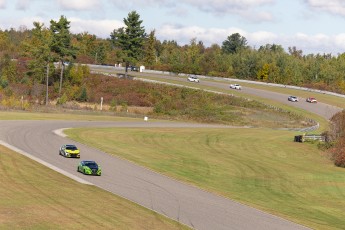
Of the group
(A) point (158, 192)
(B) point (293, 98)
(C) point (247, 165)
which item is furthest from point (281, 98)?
(A) point (158, 192)

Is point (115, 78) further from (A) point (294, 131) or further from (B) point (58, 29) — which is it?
(A) point (294, 131)

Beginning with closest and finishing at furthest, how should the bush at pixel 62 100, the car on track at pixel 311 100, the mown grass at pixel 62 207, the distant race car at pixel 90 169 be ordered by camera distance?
the mown grass at pixel 62 207 → the distant race car at pixel 90 169 → the bush at pixel 62 100 → the car on track at pixel 311 100

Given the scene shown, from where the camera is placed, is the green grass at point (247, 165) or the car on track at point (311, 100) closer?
the green grass at point (247, 165)

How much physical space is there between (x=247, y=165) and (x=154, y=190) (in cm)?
1969

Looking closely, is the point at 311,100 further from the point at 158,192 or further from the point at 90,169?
the point at 158,192

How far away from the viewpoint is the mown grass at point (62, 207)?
30.4m

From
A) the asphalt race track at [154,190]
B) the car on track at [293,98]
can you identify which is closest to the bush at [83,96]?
the car on track at [293,98]

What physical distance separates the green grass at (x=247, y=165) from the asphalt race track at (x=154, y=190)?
212 cm

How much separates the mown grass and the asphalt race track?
1.81 meters

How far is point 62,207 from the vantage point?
33.7 metres

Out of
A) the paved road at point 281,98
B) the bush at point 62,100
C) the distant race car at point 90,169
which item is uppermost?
the paved road at point 281,98

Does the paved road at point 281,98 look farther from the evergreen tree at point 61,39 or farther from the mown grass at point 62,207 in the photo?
the mown grass at point 62,207

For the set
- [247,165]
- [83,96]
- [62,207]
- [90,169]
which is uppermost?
[62,207]

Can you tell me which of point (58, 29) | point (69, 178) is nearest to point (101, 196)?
point (69, 178)
